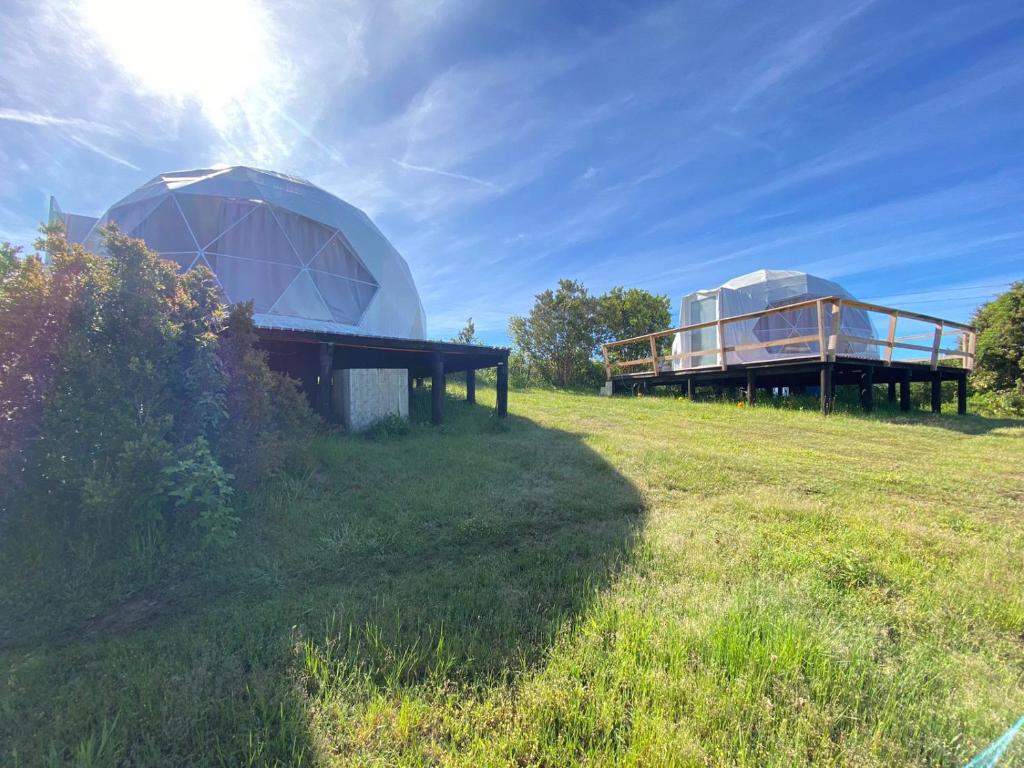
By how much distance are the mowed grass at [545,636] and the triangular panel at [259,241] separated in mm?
7045

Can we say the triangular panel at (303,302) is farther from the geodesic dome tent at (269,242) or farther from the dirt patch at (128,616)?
the dirt patch at (128,616)

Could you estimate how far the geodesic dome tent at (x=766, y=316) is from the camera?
15734mm

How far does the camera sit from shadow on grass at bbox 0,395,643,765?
1732mm

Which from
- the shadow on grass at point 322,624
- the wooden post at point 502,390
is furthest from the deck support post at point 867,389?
the shadow on grass at point 322,624

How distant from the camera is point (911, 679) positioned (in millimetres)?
1886

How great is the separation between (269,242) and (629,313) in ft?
56.1

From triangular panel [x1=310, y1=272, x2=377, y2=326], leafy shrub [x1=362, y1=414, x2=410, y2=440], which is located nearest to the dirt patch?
leafy shrub [x1=362, y1=414, x2=410, y2=440]

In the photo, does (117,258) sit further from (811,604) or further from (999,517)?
(999,517)

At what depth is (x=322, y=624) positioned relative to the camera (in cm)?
238

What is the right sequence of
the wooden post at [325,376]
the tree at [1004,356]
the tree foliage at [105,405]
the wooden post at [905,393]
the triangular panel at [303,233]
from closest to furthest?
the tree foliage at [105,405], the wooden post at [325,376], the triangular panel at [303,233], the wooden post at [905,393], the tree at [1004,356]

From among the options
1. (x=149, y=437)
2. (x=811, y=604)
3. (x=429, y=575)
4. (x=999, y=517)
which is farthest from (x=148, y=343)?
(x=999, y=517)

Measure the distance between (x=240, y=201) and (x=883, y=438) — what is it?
13.6m

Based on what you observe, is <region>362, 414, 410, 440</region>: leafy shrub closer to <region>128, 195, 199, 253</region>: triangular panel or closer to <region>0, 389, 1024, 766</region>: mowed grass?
<region>0, 389, 1024, 766</region>: mowed grass

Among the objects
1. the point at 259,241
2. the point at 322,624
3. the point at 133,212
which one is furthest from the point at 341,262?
the point at 322,624
